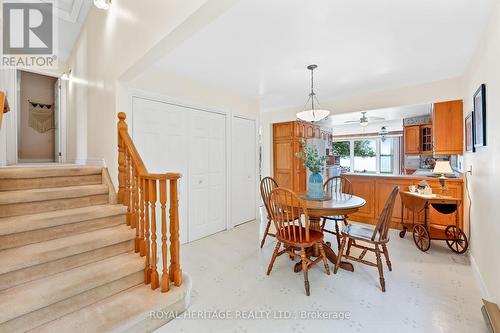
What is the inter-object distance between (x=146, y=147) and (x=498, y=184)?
3447 millimetres

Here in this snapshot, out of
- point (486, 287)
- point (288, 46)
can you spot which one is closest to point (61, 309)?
point (288, 46)

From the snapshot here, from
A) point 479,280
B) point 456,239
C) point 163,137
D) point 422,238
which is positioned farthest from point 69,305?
point 456,239

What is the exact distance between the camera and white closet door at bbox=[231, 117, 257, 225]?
410 cm

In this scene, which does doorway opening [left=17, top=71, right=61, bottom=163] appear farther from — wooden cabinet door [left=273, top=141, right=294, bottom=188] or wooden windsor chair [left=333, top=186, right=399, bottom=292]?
wooden windsor chair [left=333, top=186, right=399, bottom=292]

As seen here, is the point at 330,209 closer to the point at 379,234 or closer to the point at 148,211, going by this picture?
the point at 379,234

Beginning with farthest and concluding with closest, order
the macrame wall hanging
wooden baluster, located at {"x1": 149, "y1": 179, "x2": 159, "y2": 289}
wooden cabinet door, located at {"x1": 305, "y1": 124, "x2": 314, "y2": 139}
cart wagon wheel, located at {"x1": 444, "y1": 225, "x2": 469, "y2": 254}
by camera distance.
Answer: wooden cabinet door, located at {"x1": 305, "y1": 124, "x2": 314, "y2": 139}, the macrame wall hanging, cart wagon wheel, located at {"x1": 444, "y1": 225, "x2": 469, "y2": 254}, wooden baluster, located at {"x1": 149, "y1": 179, "x2": 159, "y2": 289}

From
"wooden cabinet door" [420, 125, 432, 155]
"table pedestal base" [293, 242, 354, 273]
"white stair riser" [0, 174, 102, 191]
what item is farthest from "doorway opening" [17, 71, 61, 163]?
"wooden cabinet door" [420, 125, 432, 155]

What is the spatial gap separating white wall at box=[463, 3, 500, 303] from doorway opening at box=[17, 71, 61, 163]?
680 centimetres

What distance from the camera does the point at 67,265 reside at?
5.77 feet

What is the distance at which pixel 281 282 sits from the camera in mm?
2244

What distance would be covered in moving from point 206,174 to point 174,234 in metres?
1.86

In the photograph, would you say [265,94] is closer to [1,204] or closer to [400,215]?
[400,215]

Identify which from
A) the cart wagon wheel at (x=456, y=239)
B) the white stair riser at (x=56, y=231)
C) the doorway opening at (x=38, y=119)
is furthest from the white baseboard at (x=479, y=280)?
the doorway opening at (x=38, y=119)

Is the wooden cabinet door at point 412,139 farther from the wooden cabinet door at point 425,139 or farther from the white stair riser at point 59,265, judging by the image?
the white stair riser at point 59,265
